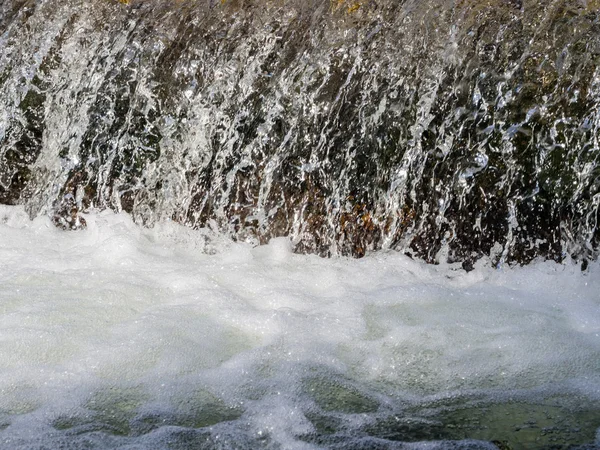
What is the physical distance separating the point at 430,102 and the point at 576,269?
1.13 m

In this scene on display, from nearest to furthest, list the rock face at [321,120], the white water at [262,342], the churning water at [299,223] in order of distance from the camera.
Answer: the white water at [262,342]
the churning water at [299,223]
the rock face at [321,120]

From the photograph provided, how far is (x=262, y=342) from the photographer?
325cm

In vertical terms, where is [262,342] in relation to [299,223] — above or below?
below

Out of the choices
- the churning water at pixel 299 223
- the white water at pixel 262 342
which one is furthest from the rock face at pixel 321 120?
the white water at pixel 262 342

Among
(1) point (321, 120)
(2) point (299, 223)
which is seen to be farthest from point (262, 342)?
(1) point (321, 120)

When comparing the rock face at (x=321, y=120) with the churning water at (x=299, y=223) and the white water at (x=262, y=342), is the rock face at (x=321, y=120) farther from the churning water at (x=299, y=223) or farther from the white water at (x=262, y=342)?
the white water at (x=262, y=342)

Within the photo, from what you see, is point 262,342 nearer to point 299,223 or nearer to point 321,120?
point 299,223

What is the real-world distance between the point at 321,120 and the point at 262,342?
63.9 inches

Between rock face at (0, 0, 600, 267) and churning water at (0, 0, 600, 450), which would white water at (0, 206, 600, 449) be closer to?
churning water at (0, 0, 600, 450)

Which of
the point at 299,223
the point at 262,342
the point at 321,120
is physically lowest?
the point at 262,342

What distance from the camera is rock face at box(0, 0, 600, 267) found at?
4.08 m

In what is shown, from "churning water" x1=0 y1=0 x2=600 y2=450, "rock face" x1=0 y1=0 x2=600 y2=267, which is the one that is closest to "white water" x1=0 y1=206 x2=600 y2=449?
"churning water" x1=0 y1=0 x2=600 y2=450

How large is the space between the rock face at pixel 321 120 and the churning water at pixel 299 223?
0.01 m

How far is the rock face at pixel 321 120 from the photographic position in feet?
13.4
